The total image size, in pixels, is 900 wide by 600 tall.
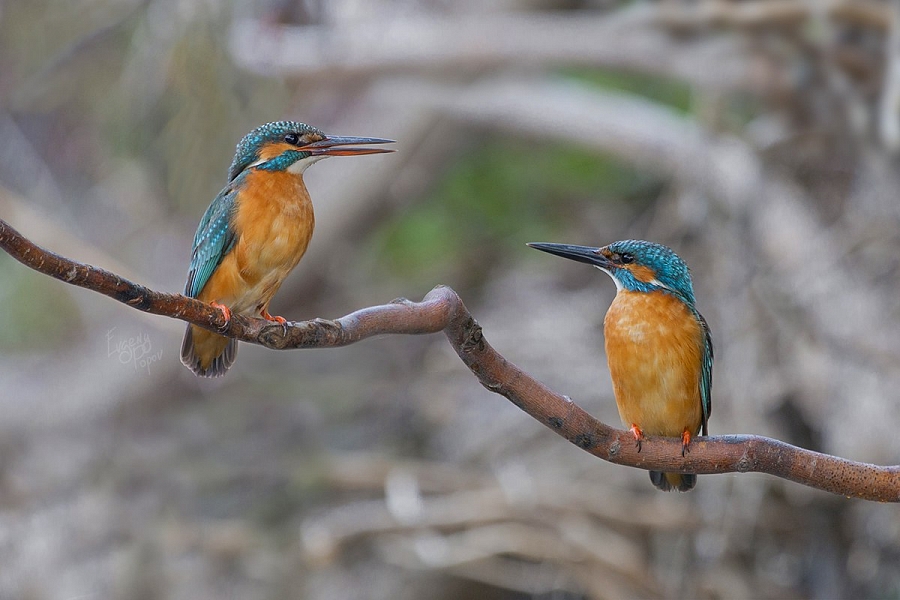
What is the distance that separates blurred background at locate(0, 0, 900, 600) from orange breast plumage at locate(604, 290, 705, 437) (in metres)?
1.75

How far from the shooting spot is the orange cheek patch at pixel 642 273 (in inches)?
73.3

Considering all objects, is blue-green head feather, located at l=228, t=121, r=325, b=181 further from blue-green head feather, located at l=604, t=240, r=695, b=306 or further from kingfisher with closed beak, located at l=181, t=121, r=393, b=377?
blue-green head feather, located at l=604, t=240, r=695, b=306

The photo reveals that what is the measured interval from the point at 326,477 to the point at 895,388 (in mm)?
3316

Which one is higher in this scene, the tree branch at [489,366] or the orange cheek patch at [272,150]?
the orange cheek patch at [272,150]

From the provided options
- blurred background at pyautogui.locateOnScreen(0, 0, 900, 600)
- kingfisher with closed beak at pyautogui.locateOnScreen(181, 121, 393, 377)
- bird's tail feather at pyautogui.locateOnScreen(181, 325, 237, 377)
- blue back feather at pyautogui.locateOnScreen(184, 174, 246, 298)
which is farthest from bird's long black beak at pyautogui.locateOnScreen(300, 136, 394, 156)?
blurred background at pyautogui.locateOnScreen(0, 0, 900, 600)

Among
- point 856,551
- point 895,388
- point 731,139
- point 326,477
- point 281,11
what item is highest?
point 281,11

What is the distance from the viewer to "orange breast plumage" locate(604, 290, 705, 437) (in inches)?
80.7

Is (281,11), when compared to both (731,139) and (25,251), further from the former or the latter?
(25,251)

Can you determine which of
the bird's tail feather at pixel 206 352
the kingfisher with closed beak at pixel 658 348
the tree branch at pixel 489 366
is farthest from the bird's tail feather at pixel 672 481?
the bird's tail feather at pixel 206 352

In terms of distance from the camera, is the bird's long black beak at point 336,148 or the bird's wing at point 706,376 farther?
the bird's wing at point 706,376

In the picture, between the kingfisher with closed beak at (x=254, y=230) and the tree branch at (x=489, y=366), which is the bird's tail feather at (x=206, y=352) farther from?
the tree branch at (x=489, y=366)

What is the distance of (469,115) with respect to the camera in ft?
25.4

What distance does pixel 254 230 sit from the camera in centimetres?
141

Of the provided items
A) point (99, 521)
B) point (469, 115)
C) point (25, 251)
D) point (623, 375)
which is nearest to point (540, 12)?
point (469, 115)
